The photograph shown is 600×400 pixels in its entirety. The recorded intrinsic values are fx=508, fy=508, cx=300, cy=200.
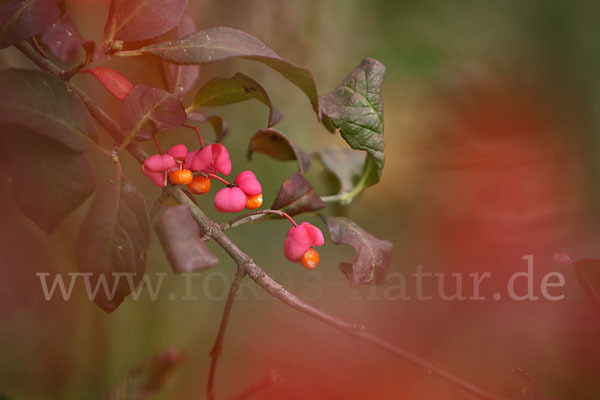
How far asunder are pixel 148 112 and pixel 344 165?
0.75 ft

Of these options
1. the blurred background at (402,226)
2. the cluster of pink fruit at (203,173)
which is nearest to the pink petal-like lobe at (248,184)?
the cluster of pink fruit at (203,173)

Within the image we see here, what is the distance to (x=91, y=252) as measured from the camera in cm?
25

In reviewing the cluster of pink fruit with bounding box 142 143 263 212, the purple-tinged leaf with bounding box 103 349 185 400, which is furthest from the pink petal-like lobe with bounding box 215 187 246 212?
the purple-tinged leaf with bounding box 103 349 185 400

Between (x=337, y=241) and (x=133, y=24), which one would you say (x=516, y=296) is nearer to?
(x=337, y=241)

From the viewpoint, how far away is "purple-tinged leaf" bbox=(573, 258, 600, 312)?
0.95 ft

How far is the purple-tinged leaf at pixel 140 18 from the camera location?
262mm

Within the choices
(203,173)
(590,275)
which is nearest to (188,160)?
(203,173)

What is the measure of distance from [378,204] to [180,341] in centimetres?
→ 28

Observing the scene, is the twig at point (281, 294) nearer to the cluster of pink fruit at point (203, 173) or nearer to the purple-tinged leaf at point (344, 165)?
the cluster of pink fruit at point (203, 173)

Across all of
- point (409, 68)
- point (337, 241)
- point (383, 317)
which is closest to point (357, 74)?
point (337, 241)

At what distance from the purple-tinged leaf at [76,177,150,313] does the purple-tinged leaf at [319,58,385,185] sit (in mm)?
120

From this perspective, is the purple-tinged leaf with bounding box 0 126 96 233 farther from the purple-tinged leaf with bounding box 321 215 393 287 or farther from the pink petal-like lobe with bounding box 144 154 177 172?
the purple-tinged leaf with bounding box 321 215 393 287

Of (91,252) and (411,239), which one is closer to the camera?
(91,252)

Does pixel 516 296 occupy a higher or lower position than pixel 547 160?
lower
